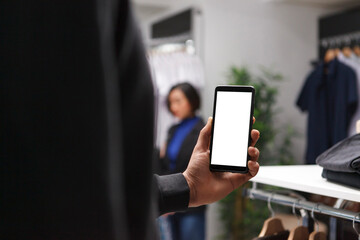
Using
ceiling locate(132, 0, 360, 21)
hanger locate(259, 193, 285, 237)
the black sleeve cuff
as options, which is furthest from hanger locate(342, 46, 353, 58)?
the black sleeve cuff

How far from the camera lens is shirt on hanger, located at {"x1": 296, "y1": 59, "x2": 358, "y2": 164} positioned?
3244 mm

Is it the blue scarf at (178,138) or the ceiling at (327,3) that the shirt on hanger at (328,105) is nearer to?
the ceiling at (327,3)

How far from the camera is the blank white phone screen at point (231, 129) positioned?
3.01 feet

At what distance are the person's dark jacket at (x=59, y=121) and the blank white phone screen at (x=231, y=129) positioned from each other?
583mm

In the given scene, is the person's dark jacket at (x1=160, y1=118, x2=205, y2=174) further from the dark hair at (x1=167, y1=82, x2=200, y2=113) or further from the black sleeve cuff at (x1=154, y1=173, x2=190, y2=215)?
the black sleeve cuff at (x1=154, y1=173, x2=190, y2=215)

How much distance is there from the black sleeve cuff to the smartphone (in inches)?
3.1

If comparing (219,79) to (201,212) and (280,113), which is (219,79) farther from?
(201,212)

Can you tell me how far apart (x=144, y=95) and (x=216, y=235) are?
3.38 m

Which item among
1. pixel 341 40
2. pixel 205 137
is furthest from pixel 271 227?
pixel 341 40

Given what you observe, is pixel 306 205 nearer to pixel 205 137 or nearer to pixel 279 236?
pixel 279 236

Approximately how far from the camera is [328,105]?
11.2 ft

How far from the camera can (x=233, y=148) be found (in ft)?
3.08

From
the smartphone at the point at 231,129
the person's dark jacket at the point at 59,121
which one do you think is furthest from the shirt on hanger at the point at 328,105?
the person's dark jacket at the point at 59,121

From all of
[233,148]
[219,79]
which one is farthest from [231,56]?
[233,148]
